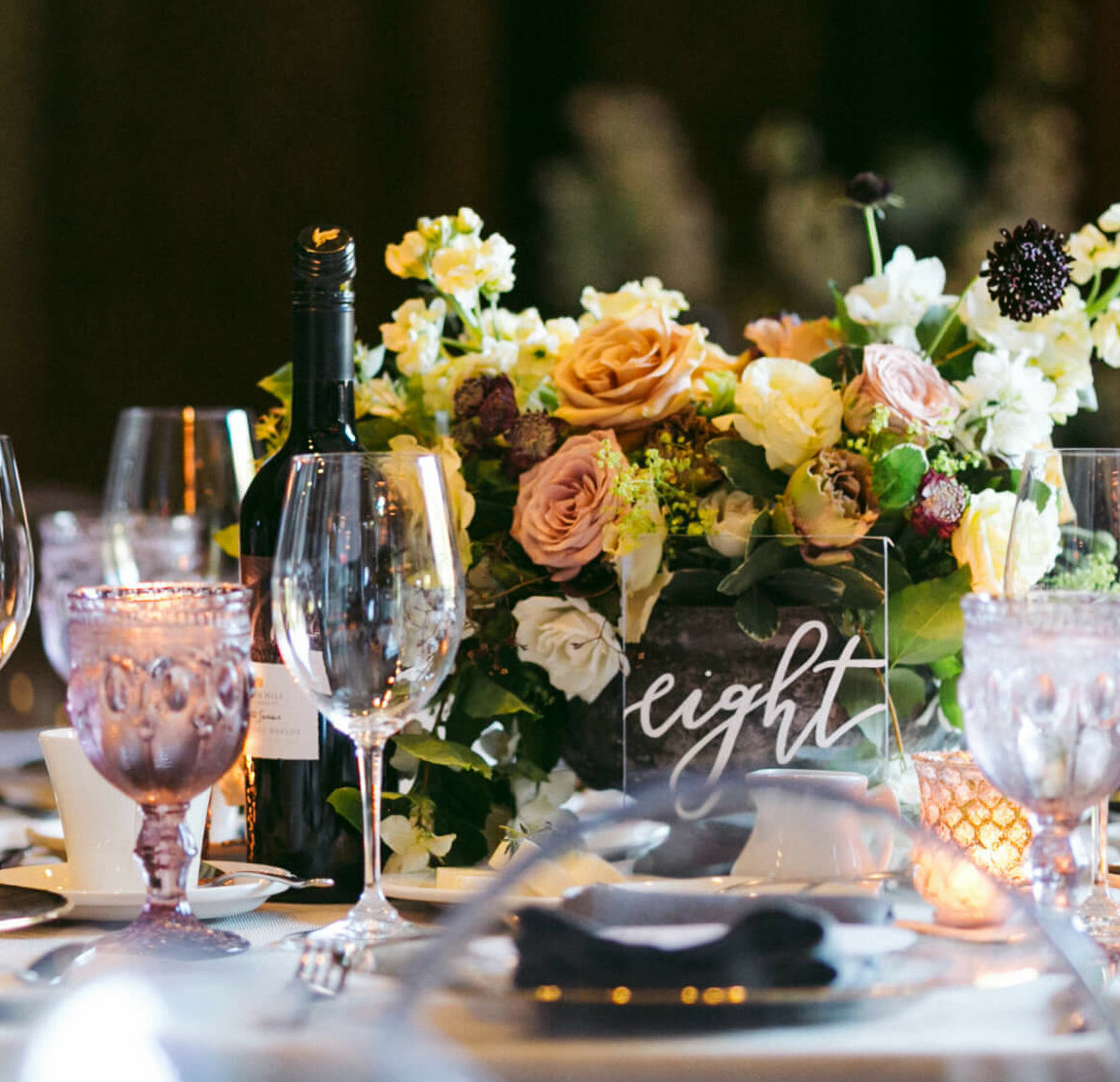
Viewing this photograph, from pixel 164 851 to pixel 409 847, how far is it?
0.22 meters

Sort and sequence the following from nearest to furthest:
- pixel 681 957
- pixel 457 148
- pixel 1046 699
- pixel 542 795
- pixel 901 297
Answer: pixel 681 957
pixel 1046 699
pixel 542 795
pixel 901 297
pixel 457 148

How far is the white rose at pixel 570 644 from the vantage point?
967mm

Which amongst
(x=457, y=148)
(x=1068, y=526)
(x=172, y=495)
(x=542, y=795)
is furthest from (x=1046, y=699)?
(x=457, y=148)

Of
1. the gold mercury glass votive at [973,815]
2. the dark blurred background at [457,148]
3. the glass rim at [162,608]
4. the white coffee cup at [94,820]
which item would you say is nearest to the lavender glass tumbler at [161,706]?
the glass rim at [162,608]

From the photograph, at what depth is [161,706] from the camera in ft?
2.33

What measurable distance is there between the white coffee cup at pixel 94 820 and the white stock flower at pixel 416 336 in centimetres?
35

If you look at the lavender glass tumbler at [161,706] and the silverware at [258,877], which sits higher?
the lavender glass tumbler at [161,706]

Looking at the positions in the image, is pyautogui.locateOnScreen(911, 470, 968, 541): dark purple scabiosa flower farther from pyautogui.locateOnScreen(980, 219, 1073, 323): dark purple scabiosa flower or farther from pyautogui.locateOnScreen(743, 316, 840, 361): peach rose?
pyautogui.locateOnScreen(743, 316, 840, 361): peach rose

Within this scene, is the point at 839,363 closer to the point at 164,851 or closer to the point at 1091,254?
the point at 1091,254

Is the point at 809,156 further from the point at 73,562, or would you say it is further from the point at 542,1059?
the point at 542,1059

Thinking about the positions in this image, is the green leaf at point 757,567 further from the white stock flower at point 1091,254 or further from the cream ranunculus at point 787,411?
the white stock flower at point 1091,254

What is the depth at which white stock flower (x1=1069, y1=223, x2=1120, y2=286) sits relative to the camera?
40.4 inches

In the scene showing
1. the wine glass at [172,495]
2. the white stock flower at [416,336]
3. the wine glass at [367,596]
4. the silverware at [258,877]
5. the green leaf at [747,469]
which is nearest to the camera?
the wine glass at [367,596]

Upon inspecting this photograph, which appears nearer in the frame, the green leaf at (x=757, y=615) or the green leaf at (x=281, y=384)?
the green leaf at (x=757, y=615)
